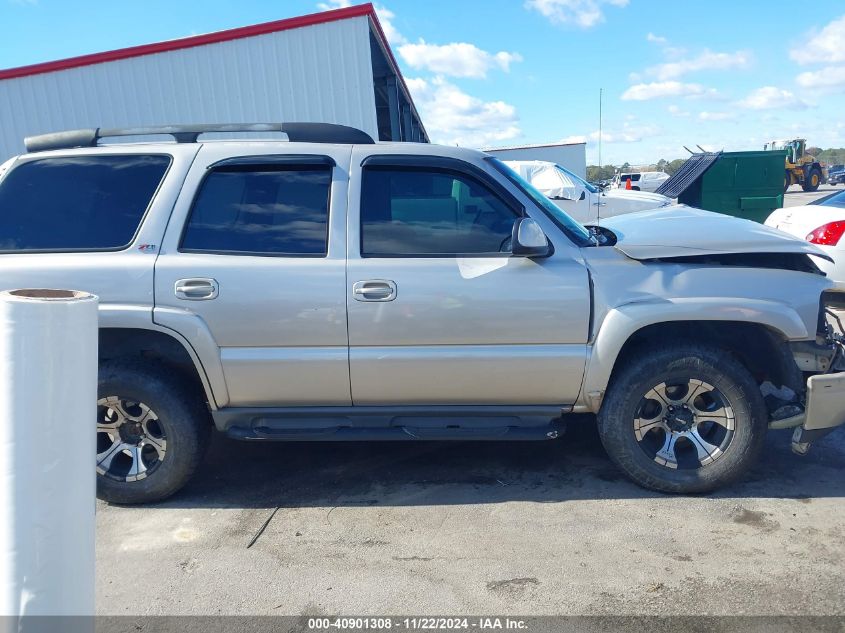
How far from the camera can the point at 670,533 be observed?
3.20 meters

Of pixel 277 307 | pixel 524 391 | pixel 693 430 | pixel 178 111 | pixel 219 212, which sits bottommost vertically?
pixel 693 430

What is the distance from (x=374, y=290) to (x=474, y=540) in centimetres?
140

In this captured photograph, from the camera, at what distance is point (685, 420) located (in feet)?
11.5

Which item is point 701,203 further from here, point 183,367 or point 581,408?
point 183,367

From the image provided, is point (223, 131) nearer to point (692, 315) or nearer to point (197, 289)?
point (197, 289)

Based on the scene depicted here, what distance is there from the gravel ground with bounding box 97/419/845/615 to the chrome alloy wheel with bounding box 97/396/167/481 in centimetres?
25

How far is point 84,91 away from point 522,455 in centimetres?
1271

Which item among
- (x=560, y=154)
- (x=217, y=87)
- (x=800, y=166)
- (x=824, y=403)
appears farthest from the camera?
(x=800, y=166)

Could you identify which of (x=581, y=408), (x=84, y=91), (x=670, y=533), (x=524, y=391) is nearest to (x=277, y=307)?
(x=524, y=391)

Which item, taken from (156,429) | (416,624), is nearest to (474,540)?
(416,624)

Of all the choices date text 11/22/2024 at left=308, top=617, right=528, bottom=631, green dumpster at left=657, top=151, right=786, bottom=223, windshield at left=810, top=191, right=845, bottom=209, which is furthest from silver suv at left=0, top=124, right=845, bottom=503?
green dumpster at left=657, top=151, right=786, bottom=223

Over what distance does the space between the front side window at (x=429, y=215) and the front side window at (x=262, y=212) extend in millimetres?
271

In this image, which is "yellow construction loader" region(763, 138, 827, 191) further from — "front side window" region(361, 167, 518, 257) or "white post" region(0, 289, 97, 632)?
"white post" region(0, 289, 97, 632)

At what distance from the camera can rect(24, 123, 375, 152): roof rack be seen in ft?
12.1
